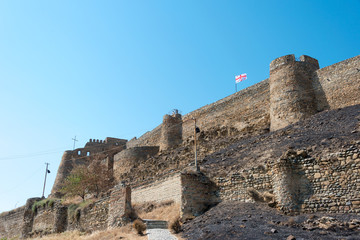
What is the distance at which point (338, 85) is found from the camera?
24.3 metres

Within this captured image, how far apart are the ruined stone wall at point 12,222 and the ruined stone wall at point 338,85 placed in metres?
23.4

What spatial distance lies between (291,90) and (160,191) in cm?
1221

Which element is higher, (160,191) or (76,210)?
(160,191)

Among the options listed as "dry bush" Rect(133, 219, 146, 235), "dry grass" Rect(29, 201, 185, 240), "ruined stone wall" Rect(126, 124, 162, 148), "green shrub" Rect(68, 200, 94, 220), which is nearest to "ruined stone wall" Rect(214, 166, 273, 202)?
"dry grass" Rect(29, 201, 185, 240)

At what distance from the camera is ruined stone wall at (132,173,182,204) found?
1747cm

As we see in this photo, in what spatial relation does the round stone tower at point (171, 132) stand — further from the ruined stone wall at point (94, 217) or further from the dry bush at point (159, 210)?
the ruined stone wall at point (94, 217)

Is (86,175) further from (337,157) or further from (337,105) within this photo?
(337,157)

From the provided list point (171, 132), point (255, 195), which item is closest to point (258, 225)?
point (255, 195)

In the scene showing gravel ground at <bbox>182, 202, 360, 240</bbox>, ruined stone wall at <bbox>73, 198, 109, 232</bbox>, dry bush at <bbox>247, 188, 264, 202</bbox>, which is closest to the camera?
gravel ground at <bbox>182, 202, 360, 240</bbox>

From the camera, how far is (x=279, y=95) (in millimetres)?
25719

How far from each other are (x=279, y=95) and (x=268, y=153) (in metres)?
10.1

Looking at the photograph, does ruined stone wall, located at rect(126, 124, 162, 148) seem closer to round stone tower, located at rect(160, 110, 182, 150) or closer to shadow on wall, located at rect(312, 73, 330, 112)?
round stone tower, located at rect(160, 110, 182, 150)

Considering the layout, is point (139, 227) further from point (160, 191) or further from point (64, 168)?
point (64, 168)

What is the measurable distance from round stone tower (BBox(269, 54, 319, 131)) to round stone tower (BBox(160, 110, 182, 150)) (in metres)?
13.6
